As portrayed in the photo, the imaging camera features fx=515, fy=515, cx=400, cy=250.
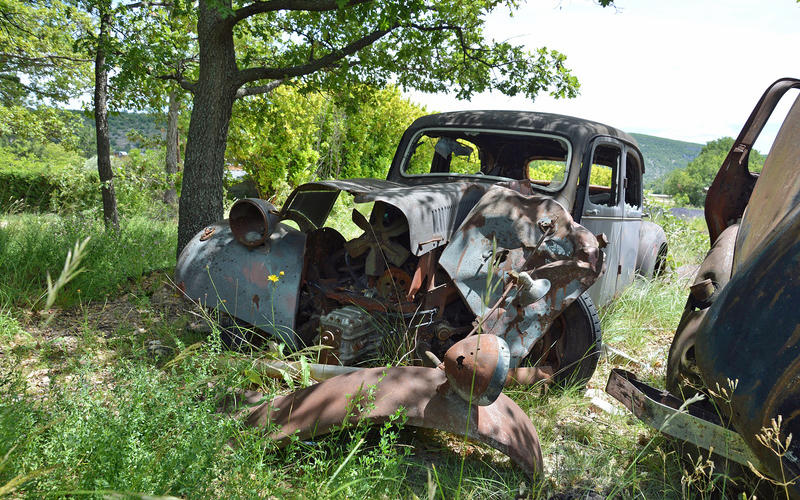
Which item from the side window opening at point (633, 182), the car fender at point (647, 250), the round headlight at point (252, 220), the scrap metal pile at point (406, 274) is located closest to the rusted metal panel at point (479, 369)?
the scrap metal pile at point (406, 274)

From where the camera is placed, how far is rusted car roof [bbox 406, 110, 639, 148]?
3873 millimetres

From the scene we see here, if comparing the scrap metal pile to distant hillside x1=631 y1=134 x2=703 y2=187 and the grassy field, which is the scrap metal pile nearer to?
the grassy field

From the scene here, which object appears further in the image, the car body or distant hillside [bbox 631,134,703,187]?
distant hillside [bbox 631,134,703,187]

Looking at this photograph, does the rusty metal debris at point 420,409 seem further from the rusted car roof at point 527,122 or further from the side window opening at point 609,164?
the side window opening at point 609,164

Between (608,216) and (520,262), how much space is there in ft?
5.35

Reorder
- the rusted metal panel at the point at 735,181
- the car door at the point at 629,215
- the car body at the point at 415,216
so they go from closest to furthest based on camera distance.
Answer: the car body at the point at 415,216
the rusted metal panel at the point at 735,181
the car door at the point at 629,215

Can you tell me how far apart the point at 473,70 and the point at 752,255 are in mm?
4626

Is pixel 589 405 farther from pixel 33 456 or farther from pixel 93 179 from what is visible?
pixel 93 179

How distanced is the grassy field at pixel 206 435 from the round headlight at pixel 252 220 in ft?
2.53

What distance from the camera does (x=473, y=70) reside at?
228 inches

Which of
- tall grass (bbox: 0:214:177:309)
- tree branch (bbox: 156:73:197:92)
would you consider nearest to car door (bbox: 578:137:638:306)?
tree branch (bbox: 156:73:197:92)

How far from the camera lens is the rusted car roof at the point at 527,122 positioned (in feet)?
12.7

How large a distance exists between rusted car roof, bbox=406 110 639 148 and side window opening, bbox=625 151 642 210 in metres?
0.61

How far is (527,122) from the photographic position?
396 centimetres
